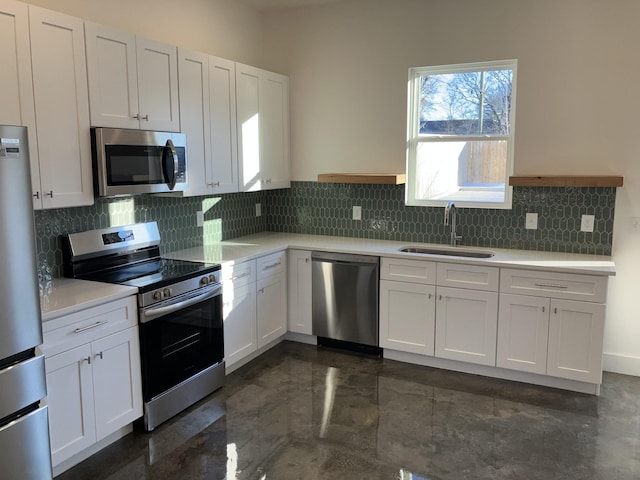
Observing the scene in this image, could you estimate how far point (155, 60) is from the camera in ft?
11.2

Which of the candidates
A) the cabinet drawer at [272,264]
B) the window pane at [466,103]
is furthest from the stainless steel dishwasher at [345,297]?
the window pane at [466,103]

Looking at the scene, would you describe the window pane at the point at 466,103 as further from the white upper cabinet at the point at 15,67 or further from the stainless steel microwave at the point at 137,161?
the white upper cabinet at the point at 15,67

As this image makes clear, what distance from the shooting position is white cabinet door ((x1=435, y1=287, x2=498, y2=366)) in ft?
12.4

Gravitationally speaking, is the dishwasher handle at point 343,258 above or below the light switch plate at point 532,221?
below

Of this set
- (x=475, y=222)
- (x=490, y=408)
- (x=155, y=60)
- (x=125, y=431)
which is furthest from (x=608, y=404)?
(x=155, y=60)

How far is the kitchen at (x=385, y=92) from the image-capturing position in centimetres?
375

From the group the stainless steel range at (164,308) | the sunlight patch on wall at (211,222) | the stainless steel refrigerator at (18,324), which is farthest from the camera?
the sunlight patch on wall at (211,222)

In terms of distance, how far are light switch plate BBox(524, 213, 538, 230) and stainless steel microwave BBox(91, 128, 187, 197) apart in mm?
2643

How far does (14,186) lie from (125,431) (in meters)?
1.70

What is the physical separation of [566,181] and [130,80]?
10.0 ft

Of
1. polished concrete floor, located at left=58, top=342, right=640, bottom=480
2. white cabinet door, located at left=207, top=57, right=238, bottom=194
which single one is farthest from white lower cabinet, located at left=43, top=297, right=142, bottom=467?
white cabinet door, located at left=207, top=57, right=238, bottom=194

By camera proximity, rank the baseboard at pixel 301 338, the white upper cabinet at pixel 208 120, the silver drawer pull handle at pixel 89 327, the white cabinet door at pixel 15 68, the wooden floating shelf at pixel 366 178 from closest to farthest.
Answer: the white cabinet door at pixel 15 68 < the silver drawer pull handle at pixel 89 327 < the white upper cabinet at pixel 208 120 < the wooden floating shelf at pixel 366 178 < the baseboard at pixel 301 338

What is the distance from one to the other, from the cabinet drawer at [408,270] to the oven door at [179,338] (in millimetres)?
1306

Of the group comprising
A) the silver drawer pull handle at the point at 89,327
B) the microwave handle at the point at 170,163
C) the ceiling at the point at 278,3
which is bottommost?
the silver drawer pull handle at the point at 89,327
